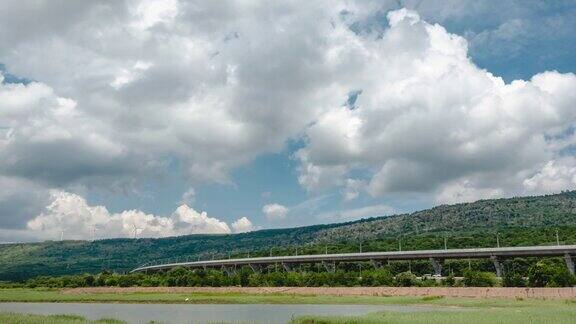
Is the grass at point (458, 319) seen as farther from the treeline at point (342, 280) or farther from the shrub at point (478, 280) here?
the shrub at point (478, 280)

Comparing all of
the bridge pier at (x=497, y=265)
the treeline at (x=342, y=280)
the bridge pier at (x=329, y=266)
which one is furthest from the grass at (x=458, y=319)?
the bridge pier at (x=329, y=266)

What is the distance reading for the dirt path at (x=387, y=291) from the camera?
85631 millimetres

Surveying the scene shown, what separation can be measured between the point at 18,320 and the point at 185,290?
9424cm

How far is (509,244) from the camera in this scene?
177875mm

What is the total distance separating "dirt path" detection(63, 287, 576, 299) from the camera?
85631 mm

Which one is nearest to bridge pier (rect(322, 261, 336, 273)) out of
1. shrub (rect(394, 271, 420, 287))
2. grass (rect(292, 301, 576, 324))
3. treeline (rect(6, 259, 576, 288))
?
treeline (rect(6, 259, 576, 288))

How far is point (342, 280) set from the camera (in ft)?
412

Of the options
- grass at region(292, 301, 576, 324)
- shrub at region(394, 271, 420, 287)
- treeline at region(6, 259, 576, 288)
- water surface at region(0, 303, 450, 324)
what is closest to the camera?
grass at region(292, 301, 576, 324)

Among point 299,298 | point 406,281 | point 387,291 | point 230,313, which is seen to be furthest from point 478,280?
point 230,313

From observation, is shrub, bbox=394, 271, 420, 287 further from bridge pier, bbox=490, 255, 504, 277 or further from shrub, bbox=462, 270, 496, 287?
bridge pier, bbox=490, 255, 504, 277

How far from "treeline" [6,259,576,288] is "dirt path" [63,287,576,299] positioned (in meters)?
5.31

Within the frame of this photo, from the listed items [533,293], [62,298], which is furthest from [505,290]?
[62,298]

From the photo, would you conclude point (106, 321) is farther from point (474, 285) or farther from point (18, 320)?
point (474, 285)

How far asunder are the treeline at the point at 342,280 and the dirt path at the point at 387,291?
17.4 ft
